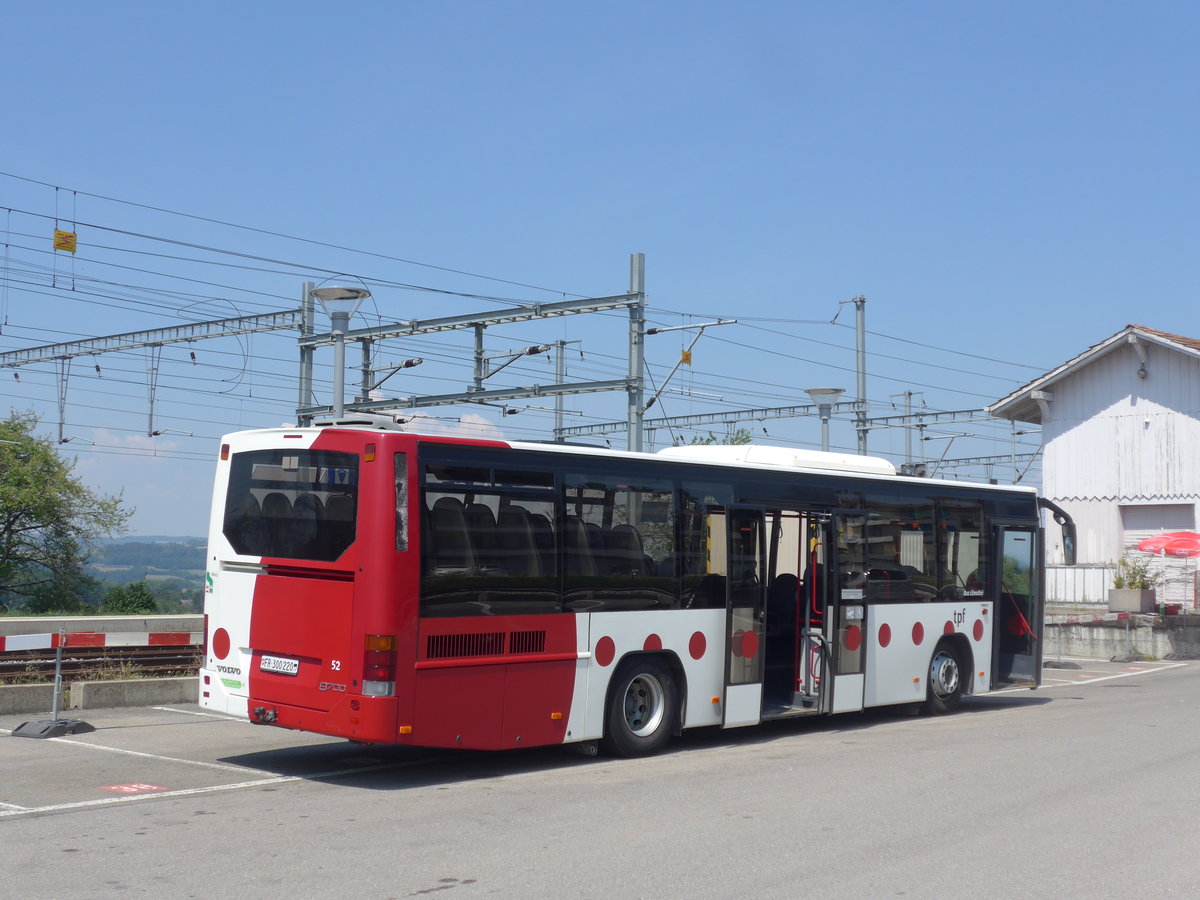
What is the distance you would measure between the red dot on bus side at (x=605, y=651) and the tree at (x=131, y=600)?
2386cm

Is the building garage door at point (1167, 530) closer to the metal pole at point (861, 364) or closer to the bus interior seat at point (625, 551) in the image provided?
the metal pole at point (861, 364)

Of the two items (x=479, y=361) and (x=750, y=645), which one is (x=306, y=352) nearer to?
(x=479, y=361)

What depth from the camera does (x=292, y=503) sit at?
10508mm

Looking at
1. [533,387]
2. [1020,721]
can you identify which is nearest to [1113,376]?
[533,387]

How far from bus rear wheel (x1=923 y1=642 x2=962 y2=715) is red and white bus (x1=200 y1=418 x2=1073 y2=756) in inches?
43.4

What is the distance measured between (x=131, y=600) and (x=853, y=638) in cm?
2478

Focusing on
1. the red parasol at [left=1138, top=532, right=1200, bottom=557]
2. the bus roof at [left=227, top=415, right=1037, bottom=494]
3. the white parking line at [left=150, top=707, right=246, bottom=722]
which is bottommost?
the white parking line at [left=150, top=707, right=246, bottom=722]

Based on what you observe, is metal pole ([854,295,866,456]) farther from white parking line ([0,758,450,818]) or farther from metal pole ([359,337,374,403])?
white parking line ([0,758,450,818])

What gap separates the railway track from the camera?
49.5 ft

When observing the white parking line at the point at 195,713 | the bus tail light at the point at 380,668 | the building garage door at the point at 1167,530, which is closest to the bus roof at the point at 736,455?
the bus tail light at the point at 380,668

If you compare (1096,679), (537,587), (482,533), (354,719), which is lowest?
(1096,679)

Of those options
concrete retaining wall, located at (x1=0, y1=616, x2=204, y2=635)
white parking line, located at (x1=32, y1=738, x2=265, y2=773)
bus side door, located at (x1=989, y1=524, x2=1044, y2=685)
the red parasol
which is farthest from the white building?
white parking line, located at (x1=32, y1=738, x2=265, y2=773)

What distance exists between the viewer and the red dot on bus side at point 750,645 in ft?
42.0

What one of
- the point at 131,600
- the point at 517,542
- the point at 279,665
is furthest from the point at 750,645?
the point at 131,600
